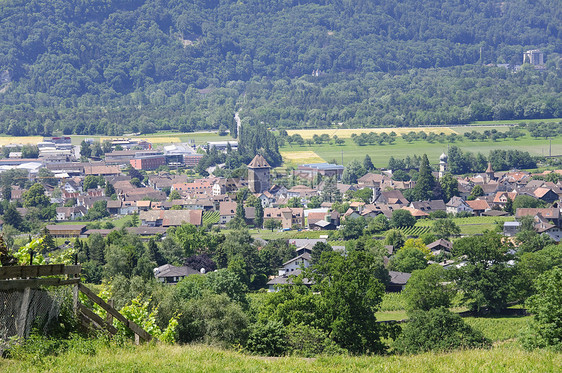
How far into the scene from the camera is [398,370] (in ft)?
30.7

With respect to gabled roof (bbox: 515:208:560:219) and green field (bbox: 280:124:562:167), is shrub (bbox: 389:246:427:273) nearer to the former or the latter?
gabled roof (bbox: 515:208:560:219)

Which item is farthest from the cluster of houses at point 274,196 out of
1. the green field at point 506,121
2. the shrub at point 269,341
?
the shrub at point 269,341

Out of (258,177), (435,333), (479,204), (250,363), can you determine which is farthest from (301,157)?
(250,363)

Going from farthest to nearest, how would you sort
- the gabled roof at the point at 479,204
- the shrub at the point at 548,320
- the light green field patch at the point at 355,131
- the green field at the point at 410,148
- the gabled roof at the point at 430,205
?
the light green field patch at the point at 355,131
the green field at the point at 410,148
the gabled roof at the point at 430,205
the gabled roof at the point at 479,204
the shrub at the point at 548,320

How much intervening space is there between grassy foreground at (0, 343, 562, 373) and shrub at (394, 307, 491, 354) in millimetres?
9888

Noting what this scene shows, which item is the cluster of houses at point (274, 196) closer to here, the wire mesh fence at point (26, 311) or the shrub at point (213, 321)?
the shrub at point (213, 321)

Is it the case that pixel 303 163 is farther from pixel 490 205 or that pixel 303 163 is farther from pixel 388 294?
pixel 388 294

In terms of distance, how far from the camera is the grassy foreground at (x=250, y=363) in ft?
29.3

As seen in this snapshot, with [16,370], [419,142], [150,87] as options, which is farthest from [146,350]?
[150,87]

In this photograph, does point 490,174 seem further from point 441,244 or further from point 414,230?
point 441,244

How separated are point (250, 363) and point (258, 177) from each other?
6628 cm

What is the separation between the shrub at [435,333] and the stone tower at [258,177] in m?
54.1

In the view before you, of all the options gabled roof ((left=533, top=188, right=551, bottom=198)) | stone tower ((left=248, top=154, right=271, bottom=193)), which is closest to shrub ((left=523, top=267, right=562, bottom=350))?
gabled roof ((left=533, top=188, right=551, bottom=198))

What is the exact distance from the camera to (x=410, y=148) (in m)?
95.7
